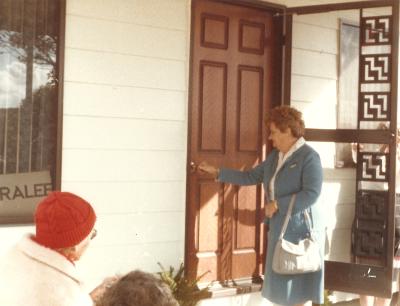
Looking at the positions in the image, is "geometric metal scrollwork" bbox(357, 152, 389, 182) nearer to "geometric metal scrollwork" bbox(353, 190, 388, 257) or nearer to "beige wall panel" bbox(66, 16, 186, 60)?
"geometric metal scrollwork" bbox(353, 190, 388, 257)

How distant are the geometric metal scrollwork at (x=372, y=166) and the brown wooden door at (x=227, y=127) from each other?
0.75m

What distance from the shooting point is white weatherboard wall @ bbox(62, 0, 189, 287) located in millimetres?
4332

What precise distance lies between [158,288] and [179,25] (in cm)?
319

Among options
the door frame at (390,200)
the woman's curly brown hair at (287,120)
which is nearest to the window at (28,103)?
the woman's curly brown hair at (287,120)

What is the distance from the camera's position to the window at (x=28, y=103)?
4113mm

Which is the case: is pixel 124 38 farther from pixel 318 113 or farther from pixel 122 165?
pixel 318 113

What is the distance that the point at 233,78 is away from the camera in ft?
16.9

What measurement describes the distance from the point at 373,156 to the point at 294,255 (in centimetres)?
129

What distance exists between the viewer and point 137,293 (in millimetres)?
1838

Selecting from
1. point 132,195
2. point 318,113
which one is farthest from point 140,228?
point 318,113

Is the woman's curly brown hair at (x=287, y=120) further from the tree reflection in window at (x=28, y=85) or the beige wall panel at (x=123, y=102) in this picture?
the tree reflection in window at (x=28, y=85)

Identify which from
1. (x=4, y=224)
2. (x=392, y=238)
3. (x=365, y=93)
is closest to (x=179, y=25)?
(x=365, y=93)

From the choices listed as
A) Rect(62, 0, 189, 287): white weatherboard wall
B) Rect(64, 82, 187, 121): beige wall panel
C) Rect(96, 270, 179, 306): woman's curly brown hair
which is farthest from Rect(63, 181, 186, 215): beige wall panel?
Rect(96, 270, 179, 306): woman's curly brown hair

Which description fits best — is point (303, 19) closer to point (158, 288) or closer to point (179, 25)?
point (179, 25)
